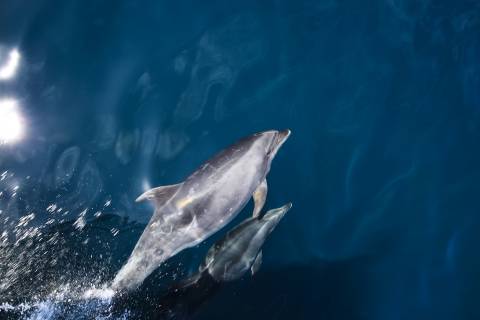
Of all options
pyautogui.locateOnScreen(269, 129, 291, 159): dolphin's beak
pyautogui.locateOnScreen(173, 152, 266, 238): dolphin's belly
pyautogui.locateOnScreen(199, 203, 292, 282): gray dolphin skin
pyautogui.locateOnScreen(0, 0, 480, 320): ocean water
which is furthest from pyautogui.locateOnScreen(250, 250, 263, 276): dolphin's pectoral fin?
pyautogui.locateOnScreen(269, 129, 291, 159): dolphin's beak

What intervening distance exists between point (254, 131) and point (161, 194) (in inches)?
119

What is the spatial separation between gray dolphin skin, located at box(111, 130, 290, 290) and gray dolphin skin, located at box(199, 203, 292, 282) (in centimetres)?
79

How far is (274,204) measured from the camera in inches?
355

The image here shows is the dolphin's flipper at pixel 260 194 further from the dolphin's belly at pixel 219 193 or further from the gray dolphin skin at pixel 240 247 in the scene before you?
the gray dolphin skin at pixel 240 247

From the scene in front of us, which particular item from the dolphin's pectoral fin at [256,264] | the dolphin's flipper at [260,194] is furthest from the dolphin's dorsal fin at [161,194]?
the dolphin's pectoral fin at [256,264]

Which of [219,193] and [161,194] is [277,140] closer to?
[219,193]

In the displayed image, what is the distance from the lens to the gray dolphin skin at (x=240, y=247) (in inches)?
319

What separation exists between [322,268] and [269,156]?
3661mm

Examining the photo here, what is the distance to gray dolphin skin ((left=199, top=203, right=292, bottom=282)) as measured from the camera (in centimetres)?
810

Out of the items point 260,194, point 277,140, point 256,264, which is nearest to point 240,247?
point 256,264

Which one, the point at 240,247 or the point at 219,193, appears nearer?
the point at 219,193

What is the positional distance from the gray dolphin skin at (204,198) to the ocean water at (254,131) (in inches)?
47.2

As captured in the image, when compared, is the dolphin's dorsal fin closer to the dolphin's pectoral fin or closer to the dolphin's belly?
the dolphin's belly

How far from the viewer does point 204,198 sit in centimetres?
671
